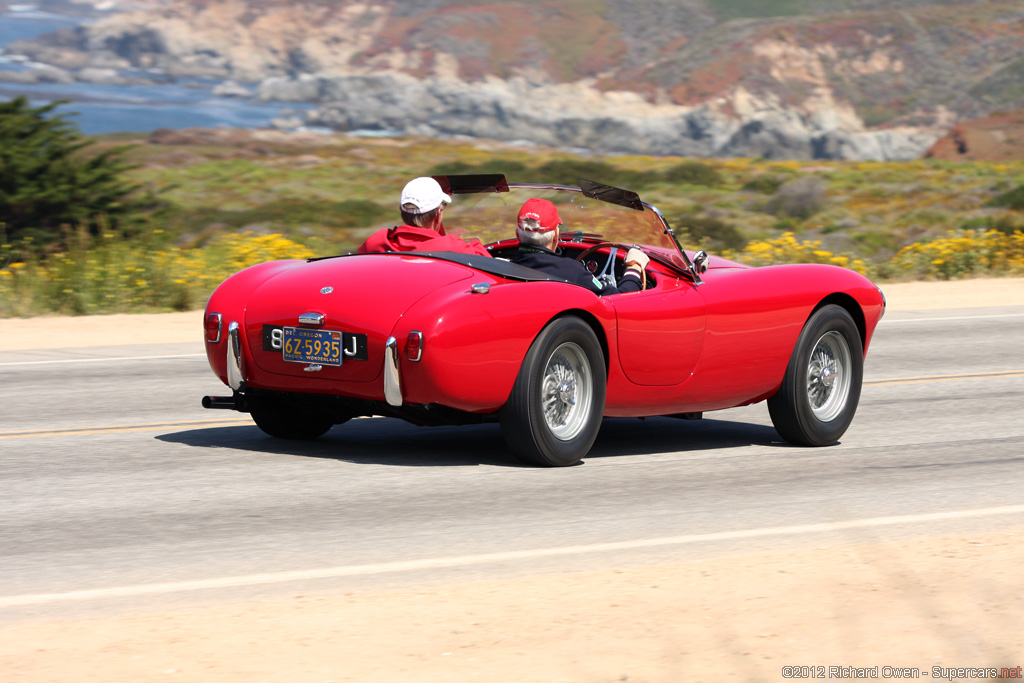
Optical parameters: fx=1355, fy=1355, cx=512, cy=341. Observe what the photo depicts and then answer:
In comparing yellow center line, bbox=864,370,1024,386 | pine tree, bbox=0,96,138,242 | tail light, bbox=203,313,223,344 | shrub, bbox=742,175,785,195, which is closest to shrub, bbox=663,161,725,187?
shrub, bbox=742,175,785,195

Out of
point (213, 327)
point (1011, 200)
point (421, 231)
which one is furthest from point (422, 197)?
point (1011, 200)

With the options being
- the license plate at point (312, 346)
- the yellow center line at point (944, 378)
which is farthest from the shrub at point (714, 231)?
the license plate at point (312, 346)

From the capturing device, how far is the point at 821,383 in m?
8.10

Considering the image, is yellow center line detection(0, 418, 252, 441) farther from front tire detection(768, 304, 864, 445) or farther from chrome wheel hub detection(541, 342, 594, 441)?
front tire detection(768, 304, 864, 445)

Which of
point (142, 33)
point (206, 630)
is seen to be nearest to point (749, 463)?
point (206, 630)

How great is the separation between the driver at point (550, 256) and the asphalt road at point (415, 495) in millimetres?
965

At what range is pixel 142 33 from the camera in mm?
179000

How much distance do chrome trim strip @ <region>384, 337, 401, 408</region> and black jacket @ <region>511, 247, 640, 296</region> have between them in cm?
109

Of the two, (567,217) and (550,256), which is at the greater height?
(567,217)

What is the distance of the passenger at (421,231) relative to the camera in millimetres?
7176

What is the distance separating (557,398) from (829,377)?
2143 mm

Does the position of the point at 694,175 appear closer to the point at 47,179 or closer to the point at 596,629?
the point at 47,179

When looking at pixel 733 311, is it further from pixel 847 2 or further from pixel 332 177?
pixel 847 2

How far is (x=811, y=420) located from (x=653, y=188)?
144 feet
